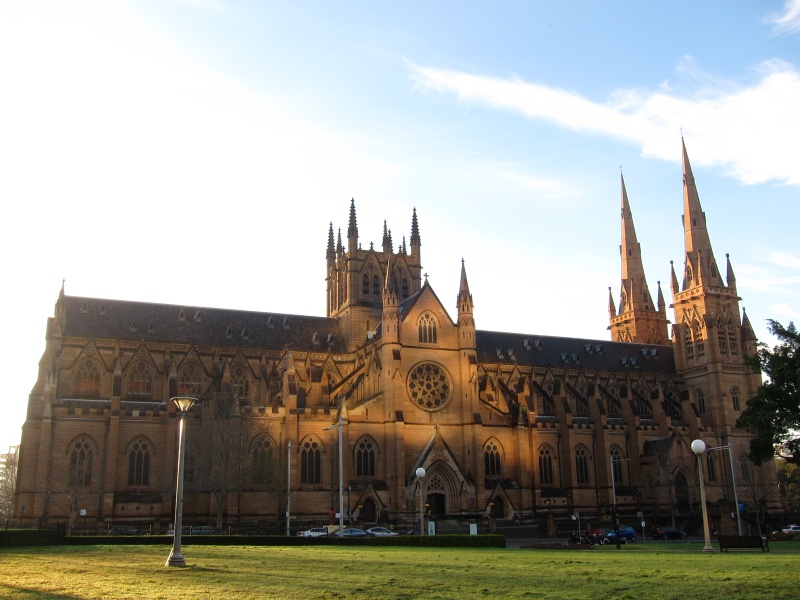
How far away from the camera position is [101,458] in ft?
227

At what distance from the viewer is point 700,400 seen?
10194 cm

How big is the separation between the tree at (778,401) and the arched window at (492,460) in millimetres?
26506

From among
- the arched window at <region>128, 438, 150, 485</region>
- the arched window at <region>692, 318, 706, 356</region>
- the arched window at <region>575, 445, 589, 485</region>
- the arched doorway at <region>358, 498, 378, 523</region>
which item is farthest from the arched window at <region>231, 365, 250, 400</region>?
the arched window at <region>692, 318, 706, 356</region>

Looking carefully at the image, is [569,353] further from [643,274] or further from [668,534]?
[668,534]

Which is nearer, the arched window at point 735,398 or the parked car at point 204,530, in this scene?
the parked car at point 204,530

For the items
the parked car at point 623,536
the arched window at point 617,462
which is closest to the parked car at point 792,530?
the parked car at point 623,536

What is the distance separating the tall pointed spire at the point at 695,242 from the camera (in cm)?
10538

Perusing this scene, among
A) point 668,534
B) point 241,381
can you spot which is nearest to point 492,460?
point 668,534

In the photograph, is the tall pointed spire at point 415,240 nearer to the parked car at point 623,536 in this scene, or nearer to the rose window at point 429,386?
the rose window at point 429,386

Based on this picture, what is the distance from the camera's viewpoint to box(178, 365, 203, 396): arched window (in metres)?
79.9

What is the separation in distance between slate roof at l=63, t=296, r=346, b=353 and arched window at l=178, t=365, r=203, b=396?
295 centimetres

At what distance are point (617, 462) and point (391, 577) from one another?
233 feet

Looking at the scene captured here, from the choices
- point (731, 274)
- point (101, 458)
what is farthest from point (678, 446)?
point (101, 458)

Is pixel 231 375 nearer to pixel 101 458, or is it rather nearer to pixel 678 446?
pixel 101 458
